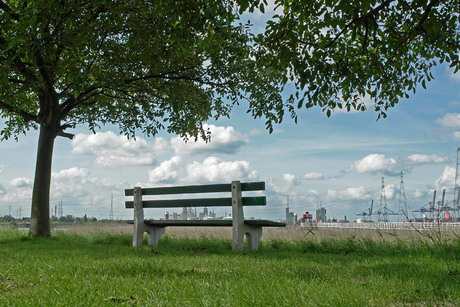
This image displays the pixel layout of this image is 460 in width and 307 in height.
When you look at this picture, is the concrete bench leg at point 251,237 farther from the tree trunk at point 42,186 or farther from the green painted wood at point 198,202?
the tree trunk at point 42,186

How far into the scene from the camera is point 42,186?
529 inches

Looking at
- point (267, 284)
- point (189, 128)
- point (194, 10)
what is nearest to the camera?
point (267, 284)

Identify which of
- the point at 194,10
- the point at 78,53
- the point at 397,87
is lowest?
the point at 397,87

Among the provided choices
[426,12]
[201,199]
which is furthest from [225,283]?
[426,12]

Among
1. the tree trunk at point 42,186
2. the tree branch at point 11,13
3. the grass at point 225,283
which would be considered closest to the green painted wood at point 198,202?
the grass at point 225,283

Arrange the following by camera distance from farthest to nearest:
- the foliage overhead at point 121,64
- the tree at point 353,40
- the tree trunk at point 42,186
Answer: the tree trunk at point 42,186
the foliage overhead at point 121,64
the tree at point 353,40

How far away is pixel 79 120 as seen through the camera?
624 inches

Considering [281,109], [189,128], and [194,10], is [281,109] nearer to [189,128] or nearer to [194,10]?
[189,128]

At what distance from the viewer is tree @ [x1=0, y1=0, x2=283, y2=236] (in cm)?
1094

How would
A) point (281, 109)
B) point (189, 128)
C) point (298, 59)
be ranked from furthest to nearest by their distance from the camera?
1. point (189, 128)
2. point (281, 109)
3. point (298, 59)

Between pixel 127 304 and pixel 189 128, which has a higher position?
pixel 189 128

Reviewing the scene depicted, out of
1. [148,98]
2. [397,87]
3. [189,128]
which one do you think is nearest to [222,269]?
[397,87]

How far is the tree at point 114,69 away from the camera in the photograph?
10.9 meters

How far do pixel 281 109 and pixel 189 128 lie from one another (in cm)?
407
